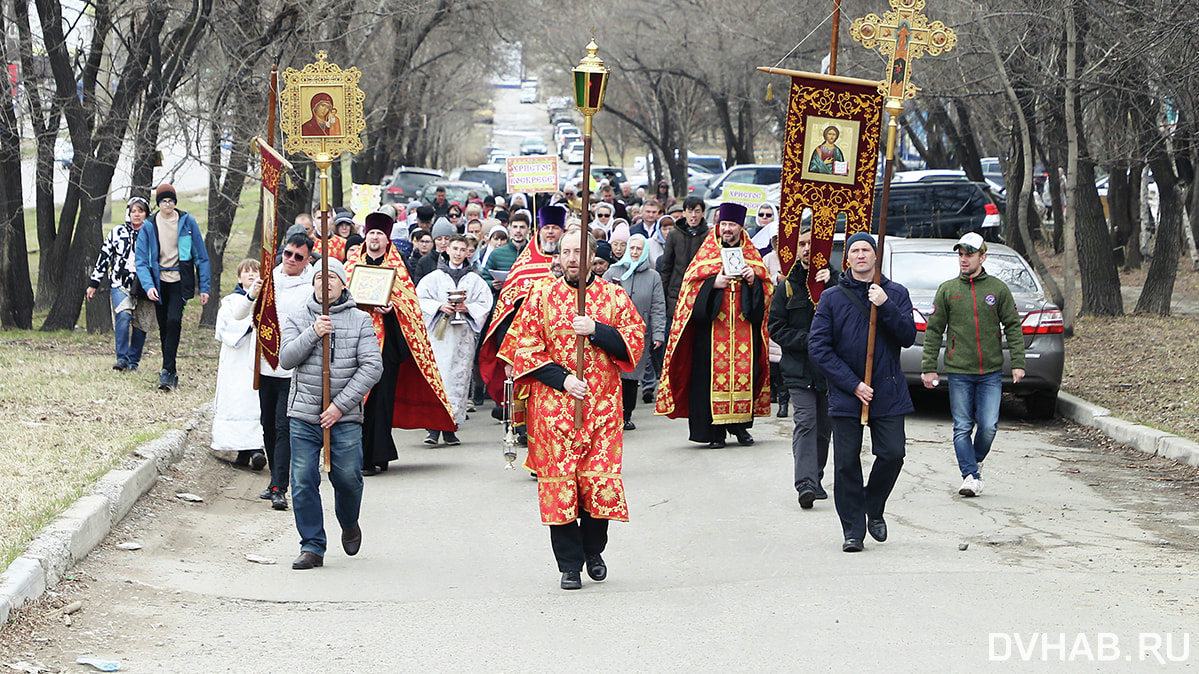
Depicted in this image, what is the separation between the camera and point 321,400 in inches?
307

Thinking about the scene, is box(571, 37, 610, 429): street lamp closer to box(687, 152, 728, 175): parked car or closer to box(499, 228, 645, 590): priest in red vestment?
box(499, 228, 645, 590): priest in red vestment

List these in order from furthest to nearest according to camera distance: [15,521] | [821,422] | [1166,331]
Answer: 1. [1166,331]
2. [821,422]
3. [15,521]

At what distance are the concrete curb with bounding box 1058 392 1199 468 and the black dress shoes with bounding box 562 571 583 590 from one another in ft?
18.2

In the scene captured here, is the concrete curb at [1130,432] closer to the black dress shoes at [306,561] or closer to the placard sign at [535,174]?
the black dress shoes at [306,561]

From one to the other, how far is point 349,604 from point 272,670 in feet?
3.91

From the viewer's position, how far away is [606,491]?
7.34m

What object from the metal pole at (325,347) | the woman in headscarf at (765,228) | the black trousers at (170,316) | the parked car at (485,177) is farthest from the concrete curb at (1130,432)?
the parked car at (485,177)

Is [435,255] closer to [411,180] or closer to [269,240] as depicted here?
[269,240]


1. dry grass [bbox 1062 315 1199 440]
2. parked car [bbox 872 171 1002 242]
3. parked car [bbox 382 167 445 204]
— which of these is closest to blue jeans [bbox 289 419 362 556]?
dry grass [bbox 1062 315 1199 440]

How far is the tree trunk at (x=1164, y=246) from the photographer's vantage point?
1980 cm

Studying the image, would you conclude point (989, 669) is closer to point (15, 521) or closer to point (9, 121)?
point (15, 521)

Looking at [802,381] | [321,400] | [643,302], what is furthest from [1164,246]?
[321,400]

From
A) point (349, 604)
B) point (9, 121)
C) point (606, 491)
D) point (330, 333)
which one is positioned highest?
point (9, 121)

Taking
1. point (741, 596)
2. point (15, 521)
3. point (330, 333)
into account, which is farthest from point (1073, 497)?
point (15, 521)
